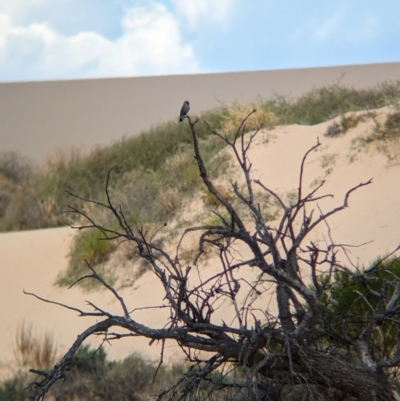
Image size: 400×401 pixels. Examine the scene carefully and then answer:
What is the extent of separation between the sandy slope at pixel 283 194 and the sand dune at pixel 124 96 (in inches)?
1549

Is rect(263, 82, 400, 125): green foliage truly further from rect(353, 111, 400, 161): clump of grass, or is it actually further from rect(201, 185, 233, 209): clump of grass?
rect(201, 185, 233, 209): clump of grass

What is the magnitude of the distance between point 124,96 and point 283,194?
50433 millimetres

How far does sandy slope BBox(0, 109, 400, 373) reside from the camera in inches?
543

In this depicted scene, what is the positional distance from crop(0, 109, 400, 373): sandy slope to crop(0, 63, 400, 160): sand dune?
3934 centimetres

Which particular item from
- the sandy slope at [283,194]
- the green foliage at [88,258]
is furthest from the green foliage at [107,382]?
the green foliage at [88,258]

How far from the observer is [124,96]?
6538 centimetres

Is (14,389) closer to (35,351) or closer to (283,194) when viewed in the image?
(35,351)

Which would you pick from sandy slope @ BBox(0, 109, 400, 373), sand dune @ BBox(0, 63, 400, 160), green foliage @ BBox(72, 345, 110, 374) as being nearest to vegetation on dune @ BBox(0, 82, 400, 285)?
sandy slope @ BBox(0, 109, 400, 373)

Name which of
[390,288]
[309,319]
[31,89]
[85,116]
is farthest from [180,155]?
[31,89]

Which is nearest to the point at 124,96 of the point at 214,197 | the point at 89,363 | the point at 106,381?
the point at 214,197

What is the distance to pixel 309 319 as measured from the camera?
16.4 ft

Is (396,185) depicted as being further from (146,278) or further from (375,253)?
(146,278)

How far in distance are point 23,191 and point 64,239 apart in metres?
5.62

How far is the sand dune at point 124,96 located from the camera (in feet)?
196
